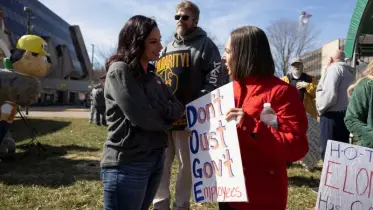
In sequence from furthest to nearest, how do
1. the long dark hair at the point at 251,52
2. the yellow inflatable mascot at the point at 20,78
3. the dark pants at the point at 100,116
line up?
the dark pants at the point at 100,116, the yellow inflatable mascot at the point at 20,78, the long dark hair at the point at 251,52

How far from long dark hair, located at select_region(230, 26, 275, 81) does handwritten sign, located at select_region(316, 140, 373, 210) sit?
91 cm

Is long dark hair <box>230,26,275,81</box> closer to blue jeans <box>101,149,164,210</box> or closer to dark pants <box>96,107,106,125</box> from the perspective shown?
blue jeans <box>101,149,164,210</box>

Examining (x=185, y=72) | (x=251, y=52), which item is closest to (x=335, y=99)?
(x=185, y=72)

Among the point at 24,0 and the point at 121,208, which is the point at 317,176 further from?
the point at 24,0

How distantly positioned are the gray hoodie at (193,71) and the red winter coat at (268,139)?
1.03 m

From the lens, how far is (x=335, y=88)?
416cm

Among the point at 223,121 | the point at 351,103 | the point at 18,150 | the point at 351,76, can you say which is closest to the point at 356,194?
the point at 351,103

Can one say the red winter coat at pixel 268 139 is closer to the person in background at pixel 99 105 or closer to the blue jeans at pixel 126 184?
the blue jeans at pixel 126 184

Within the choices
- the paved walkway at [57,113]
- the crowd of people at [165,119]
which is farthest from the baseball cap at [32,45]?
the paved walkway at [57,113]

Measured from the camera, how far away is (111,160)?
1936 millimetres

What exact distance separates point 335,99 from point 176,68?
2.28 m

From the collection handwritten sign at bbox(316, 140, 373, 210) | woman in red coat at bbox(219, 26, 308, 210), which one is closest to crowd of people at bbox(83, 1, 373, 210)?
woman in red coat at bbox(219, 26, 308, 210)

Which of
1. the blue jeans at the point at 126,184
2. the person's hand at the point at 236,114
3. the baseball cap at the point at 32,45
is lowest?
the blue jeans at the point at 126,184

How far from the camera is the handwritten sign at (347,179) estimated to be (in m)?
2.20
